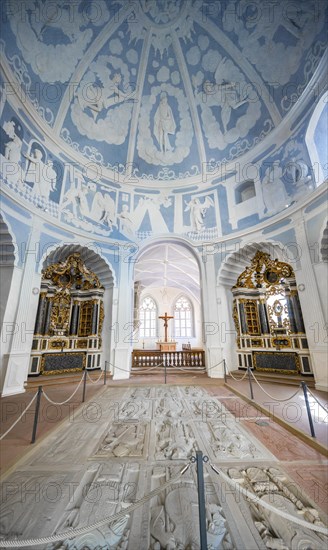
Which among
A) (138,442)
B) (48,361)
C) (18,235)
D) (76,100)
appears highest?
(76,100)

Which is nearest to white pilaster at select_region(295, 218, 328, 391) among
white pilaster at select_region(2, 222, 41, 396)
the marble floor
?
the marble floor

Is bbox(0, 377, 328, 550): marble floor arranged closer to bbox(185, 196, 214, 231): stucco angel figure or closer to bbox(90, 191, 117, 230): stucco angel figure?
bbox(90, 191, 117, 230): stucco angel figure

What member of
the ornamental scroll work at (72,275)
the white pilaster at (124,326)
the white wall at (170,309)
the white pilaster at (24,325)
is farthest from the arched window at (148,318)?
the white pilaster at (24,325)

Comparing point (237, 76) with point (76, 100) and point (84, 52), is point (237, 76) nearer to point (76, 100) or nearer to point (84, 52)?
point (84, 52)

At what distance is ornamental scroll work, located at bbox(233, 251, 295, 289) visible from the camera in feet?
28.9

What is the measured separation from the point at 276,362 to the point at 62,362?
355 inches

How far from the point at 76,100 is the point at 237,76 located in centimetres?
744

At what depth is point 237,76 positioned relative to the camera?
9.72 m

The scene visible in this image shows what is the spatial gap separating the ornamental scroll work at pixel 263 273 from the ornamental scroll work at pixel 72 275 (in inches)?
279

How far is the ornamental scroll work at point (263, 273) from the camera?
8.82 meters

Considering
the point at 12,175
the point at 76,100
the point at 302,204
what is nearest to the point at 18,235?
the point at 12,175

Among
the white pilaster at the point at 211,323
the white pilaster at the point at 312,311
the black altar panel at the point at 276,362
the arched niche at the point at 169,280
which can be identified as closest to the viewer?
the white pilaster at the point at 312,311

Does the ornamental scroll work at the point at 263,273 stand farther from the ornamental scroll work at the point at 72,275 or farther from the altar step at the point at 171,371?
the ornamental scroll work at the point at 72,275

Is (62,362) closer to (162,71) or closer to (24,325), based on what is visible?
(24,325)
